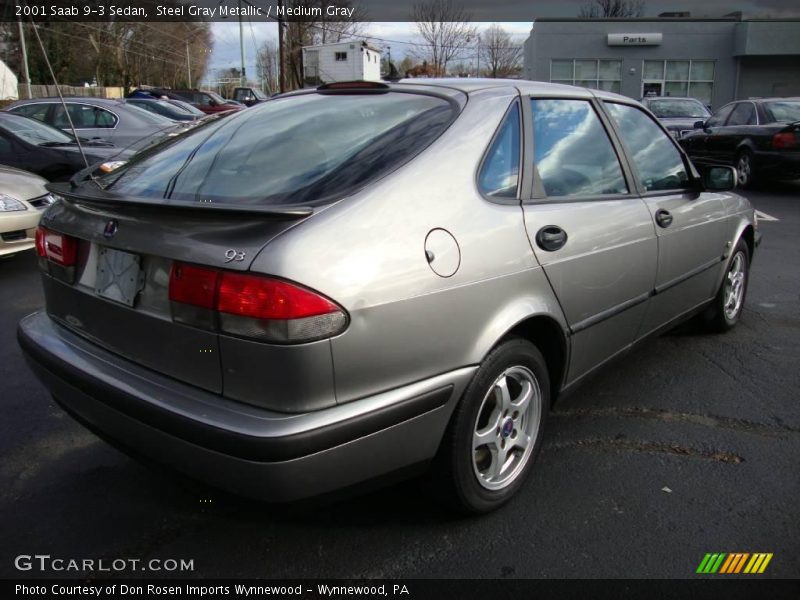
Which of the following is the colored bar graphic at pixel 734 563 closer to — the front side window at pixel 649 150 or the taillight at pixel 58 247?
the front side window at pixel 649 150

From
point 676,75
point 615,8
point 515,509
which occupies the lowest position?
point 515,509

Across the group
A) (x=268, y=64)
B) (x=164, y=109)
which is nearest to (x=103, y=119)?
(x=164, y=109)

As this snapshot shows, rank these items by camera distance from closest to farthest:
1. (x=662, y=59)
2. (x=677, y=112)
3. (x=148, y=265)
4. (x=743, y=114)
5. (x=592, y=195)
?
(x=148, y=265)
(x=592, y=195)
(x=743, y=114)
(x=677, y=112)
(x=662, y=59)

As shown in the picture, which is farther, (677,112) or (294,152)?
(677,112)

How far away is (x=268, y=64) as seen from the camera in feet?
222

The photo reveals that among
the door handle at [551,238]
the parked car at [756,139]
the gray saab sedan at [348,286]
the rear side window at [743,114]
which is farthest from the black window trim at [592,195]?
the rear side window at [743,114]

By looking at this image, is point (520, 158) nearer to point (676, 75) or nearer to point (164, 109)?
point (164, 109)

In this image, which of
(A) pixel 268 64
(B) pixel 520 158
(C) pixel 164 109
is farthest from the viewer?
(A) pixel 268 64

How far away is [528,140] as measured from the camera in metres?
2.68

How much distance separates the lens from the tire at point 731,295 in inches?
172

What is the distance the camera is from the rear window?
2.18 metres

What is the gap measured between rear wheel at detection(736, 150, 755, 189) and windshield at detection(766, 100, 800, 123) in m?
0.72

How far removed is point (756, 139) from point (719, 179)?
8.57 m

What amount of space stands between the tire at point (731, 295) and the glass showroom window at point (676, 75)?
33.0m
